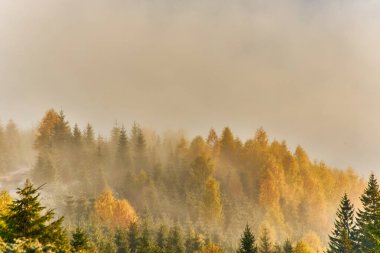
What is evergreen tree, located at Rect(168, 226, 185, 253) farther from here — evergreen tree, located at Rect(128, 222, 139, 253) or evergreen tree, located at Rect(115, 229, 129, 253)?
evergreen tree, located at Rect(115, 229, 129, 253)

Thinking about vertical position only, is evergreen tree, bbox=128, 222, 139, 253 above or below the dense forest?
below

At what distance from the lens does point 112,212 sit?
9581 centimetres

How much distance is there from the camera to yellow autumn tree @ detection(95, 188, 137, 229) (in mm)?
93394

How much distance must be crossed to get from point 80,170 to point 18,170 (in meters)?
41.7

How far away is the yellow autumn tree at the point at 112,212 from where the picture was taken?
93.4 m

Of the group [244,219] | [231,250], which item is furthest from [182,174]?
[231,250]

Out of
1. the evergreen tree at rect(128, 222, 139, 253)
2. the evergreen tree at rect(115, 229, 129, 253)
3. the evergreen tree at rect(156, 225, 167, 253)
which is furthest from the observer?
the evergreen tree at rect(156, 225, 167, 253)

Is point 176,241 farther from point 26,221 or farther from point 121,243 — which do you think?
point 26,221

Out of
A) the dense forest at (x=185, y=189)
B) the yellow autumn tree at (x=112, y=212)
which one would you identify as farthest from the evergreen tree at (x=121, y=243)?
the yellow autumn tree at (x=112, y=212)

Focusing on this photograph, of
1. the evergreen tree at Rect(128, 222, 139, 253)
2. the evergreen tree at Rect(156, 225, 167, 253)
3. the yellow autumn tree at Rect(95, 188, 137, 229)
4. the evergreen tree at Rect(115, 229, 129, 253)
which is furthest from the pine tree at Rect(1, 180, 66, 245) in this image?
the yellow autumn tree at Rect(95, 188, 137, 229)

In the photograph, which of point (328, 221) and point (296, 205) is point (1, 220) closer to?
point (296, 205)

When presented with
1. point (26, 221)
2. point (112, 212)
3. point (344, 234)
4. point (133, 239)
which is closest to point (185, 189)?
point (112, 212)

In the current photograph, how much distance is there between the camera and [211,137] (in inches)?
6156

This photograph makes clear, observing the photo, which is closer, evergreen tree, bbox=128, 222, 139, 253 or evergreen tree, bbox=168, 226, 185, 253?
evergreen tree, bbox=168, 226, 185, 253
